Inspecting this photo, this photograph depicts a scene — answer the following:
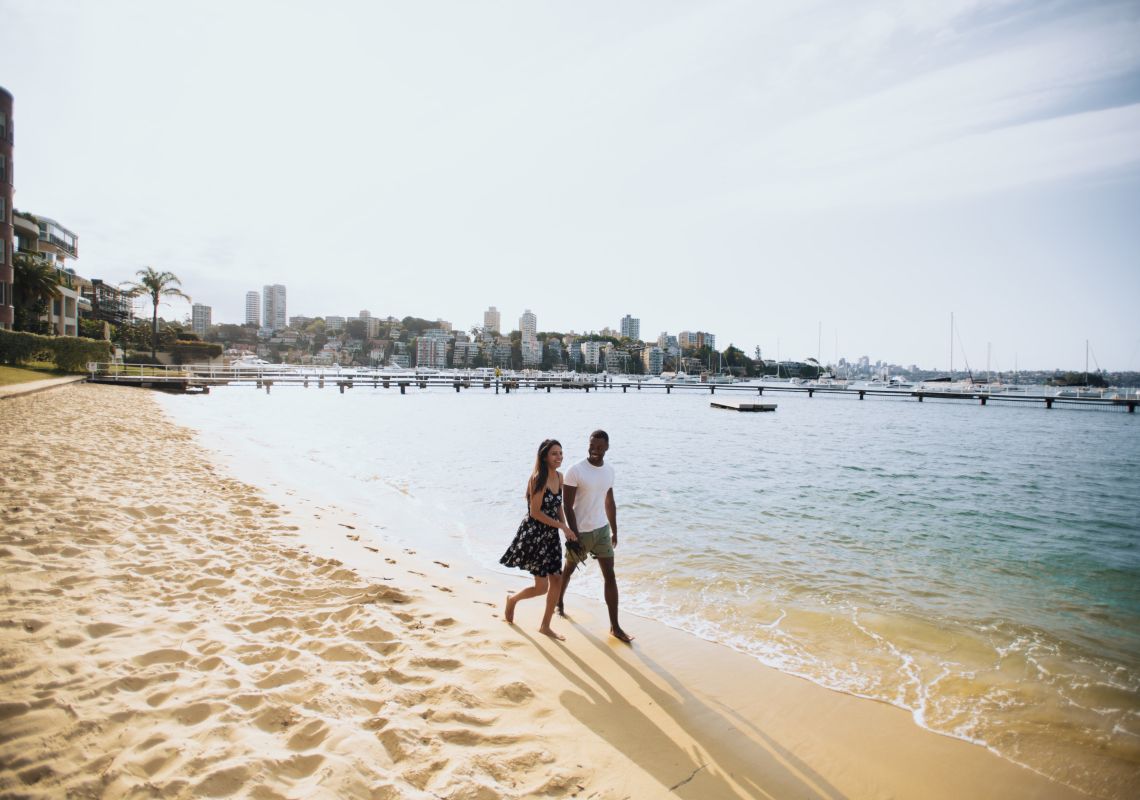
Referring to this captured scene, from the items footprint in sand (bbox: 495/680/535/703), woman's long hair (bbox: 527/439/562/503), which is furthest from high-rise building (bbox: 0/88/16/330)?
footprint in sand (bbox: 495/680/535/703)

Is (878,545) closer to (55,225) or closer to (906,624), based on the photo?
(906,624)

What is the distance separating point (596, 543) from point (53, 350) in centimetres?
4608

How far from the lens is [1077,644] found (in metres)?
6.76

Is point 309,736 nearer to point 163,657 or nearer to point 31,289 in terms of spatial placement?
point 163,657

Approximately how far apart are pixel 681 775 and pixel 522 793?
1.15m

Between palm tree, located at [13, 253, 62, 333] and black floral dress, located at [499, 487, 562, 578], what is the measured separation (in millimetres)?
51407

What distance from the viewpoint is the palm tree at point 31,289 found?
1554 inches

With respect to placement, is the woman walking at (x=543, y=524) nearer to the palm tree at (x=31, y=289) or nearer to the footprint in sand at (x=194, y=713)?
the footprint in sand at (x=194, y=713)

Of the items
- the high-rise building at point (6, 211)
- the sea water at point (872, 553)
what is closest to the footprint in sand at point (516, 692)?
the sea water at point (872, 553)

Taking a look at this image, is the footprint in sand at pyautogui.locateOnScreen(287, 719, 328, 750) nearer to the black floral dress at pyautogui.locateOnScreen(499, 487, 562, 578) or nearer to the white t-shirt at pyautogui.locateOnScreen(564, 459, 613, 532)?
the black floral dress at pyautogui.locateOnScreen(499, 487, 562, 578)

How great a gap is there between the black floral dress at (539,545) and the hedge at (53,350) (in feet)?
136

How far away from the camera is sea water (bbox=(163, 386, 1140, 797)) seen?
5.39 meters

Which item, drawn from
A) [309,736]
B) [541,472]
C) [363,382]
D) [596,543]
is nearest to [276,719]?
[309,736]

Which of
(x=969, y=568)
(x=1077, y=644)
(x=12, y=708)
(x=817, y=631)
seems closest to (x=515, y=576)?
(x=817, y=631)
